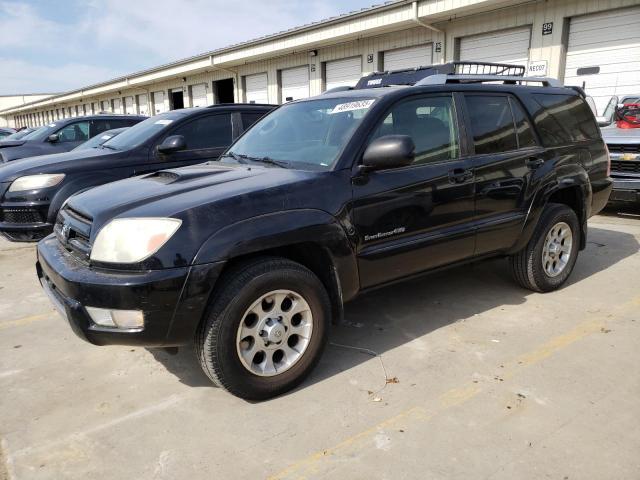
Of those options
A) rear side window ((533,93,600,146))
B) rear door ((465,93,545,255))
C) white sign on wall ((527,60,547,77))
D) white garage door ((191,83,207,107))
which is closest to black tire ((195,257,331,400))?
rear door ((465,93,545,255))

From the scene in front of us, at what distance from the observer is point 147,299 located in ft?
8.21

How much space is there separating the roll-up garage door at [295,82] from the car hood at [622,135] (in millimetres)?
11384

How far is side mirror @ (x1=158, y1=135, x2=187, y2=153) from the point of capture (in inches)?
216

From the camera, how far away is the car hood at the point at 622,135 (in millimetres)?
7623

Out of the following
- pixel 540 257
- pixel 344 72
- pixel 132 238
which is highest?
pixel 344 72

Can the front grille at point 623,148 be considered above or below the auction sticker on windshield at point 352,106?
below

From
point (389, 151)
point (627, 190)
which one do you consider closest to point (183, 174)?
point (389, 151)

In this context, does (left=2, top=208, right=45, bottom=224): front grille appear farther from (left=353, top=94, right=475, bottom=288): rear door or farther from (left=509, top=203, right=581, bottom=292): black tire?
(left=509, top=203, right=581, bottom=292): black tire

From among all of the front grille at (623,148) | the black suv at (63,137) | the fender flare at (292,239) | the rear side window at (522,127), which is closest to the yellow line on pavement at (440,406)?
the fender flare at (292,239)

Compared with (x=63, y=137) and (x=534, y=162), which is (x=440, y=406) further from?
(x=63, y=137)

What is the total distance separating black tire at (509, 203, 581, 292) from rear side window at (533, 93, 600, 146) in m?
0.61

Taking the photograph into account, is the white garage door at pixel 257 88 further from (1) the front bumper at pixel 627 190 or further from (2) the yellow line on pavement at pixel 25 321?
(2) the yellow line on pavement at pixel 25 321

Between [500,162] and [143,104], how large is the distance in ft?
102

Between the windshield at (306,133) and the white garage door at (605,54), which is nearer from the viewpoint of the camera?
the windshield at (306,133)
